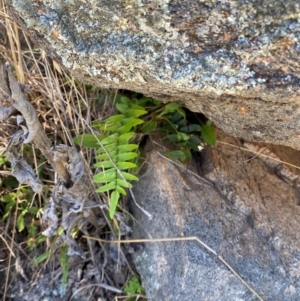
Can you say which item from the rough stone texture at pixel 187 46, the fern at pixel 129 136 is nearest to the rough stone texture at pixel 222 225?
the fern at pixel 129 136

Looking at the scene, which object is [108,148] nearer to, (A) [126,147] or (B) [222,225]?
(A) [126,147]

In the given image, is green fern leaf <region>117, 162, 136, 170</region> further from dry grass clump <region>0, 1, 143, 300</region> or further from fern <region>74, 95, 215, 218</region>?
dry grass clump <region>0, 1, 143, 300</region>

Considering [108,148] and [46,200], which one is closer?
[108,148]

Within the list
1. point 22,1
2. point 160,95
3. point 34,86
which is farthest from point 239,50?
point 34,86

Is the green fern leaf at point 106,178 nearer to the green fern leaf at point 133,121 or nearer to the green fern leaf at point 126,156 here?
the green fern leaf at point 126,156

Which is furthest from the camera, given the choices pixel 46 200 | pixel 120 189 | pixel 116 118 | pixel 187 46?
pixel 46 200

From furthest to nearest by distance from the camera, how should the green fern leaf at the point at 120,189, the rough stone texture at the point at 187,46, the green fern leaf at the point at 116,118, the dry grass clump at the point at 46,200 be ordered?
the dry grass clump at the point at 46,200, the green fern leaf at the point at 116,118, the green fern leaf at the point at 120,189, the rough stone texture at the point at 187,46

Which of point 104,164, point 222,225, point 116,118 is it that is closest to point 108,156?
point 104,164

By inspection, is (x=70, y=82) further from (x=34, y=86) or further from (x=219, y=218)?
Answer: (x=219, y=218)
